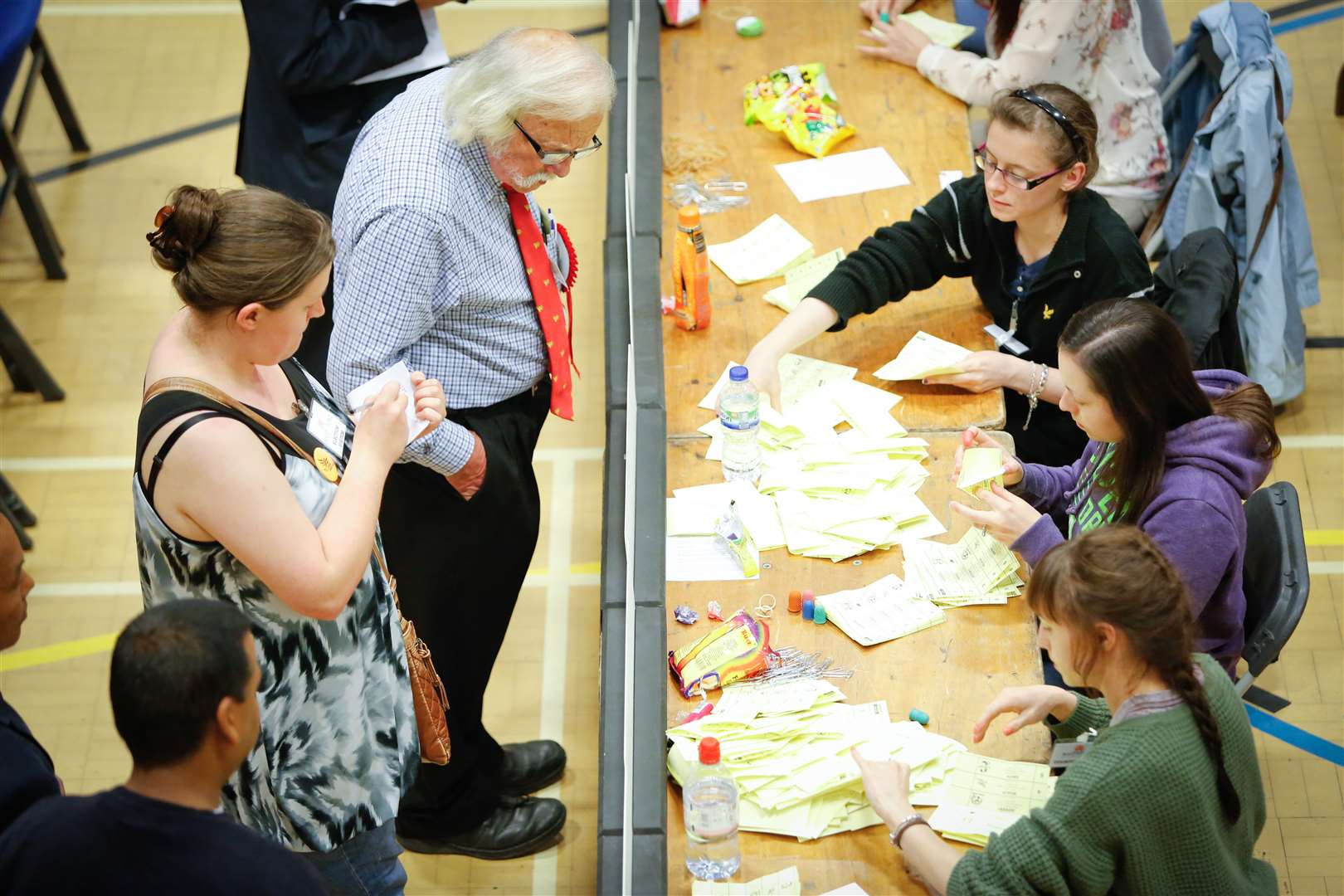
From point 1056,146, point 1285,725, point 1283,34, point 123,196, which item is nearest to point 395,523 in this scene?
point 1056,146

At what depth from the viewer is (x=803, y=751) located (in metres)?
2.76

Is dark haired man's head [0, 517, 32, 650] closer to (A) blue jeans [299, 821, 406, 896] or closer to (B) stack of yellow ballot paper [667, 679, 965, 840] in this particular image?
(A) blue jeans [299, 821, 406, 896]

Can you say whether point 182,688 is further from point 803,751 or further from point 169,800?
point 803,751

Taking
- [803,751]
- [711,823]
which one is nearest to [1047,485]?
[803,751]

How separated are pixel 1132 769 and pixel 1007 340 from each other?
1.77 meters

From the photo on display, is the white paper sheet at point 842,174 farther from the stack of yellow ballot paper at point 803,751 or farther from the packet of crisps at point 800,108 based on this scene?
the stack of yellow ballot paper at point 803,751

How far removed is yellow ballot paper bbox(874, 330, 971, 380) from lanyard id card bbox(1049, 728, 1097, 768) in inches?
47.4

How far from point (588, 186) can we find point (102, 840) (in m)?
4.78

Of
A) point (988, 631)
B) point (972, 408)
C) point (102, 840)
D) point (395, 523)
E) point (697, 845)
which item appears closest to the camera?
point (102, 840)

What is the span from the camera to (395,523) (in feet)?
10.9

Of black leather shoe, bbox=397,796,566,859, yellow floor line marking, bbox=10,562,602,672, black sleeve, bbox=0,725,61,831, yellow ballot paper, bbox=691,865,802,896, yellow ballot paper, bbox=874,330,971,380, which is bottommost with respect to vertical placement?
black leather shoe, bbox=397,796,566,859

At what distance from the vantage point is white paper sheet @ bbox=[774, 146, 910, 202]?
4387mm

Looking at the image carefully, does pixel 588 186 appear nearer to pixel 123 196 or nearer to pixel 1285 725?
pixel 123 196

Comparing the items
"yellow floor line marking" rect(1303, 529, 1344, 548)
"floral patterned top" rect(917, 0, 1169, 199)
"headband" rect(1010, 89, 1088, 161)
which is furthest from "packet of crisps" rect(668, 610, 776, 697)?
"yellow floor line marking" rect(1303, 529, 1344, 548)
